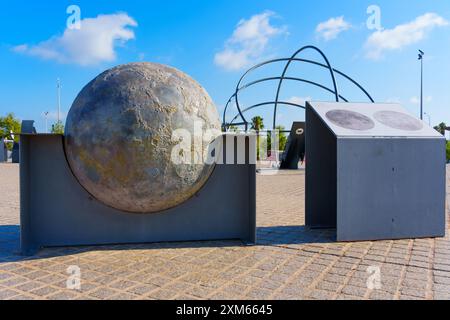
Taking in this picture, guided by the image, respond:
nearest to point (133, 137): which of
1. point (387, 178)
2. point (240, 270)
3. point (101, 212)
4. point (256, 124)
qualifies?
point (101, 212)

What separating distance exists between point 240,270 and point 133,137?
225 cm

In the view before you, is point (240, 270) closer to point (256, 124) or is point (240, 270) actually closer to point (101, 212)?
point (101, 212)

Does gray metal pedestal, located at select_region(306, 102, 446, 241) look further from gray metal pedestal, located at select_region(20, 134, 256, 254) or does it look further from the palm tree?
the palm tree

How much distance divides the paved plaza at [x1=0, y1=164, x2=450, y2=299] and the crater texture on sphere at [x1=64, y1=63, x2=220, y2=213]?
95 cm

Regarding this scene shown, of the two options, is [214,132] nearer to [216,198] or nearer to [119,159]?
[216,198]

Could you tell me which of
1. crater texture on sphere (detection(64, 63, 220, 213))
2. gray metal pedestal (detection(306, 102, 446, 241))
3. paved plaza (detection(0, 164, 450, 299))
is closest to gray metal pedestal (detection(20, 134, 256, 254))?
paved plaza (detection(0, 164, 450, 299))

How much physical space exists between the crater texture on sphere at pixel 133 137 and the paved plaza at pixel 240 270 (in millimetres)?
948

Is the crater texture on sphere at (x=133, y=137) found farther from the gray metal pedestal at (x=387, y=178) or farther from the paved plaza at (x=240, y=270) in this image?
the gray metal pedestal at (x=387, y=178)

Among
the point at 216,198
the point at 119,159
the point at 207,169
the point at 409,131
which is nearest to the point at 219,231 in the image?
the point at 216,198

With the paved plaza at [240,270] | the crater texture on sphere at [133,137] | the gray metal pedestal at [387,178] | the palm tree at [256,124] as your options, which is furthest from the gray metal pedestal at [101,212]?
the palm tree at [256,124]

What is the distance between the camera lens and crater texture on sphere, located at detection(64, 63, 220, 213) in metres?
4.78

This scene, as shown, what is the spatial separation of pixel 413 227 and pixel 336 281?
2.84 meters

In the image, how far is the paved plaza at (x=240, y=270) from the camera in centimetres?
358

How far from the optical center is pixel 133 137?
4746 mm
